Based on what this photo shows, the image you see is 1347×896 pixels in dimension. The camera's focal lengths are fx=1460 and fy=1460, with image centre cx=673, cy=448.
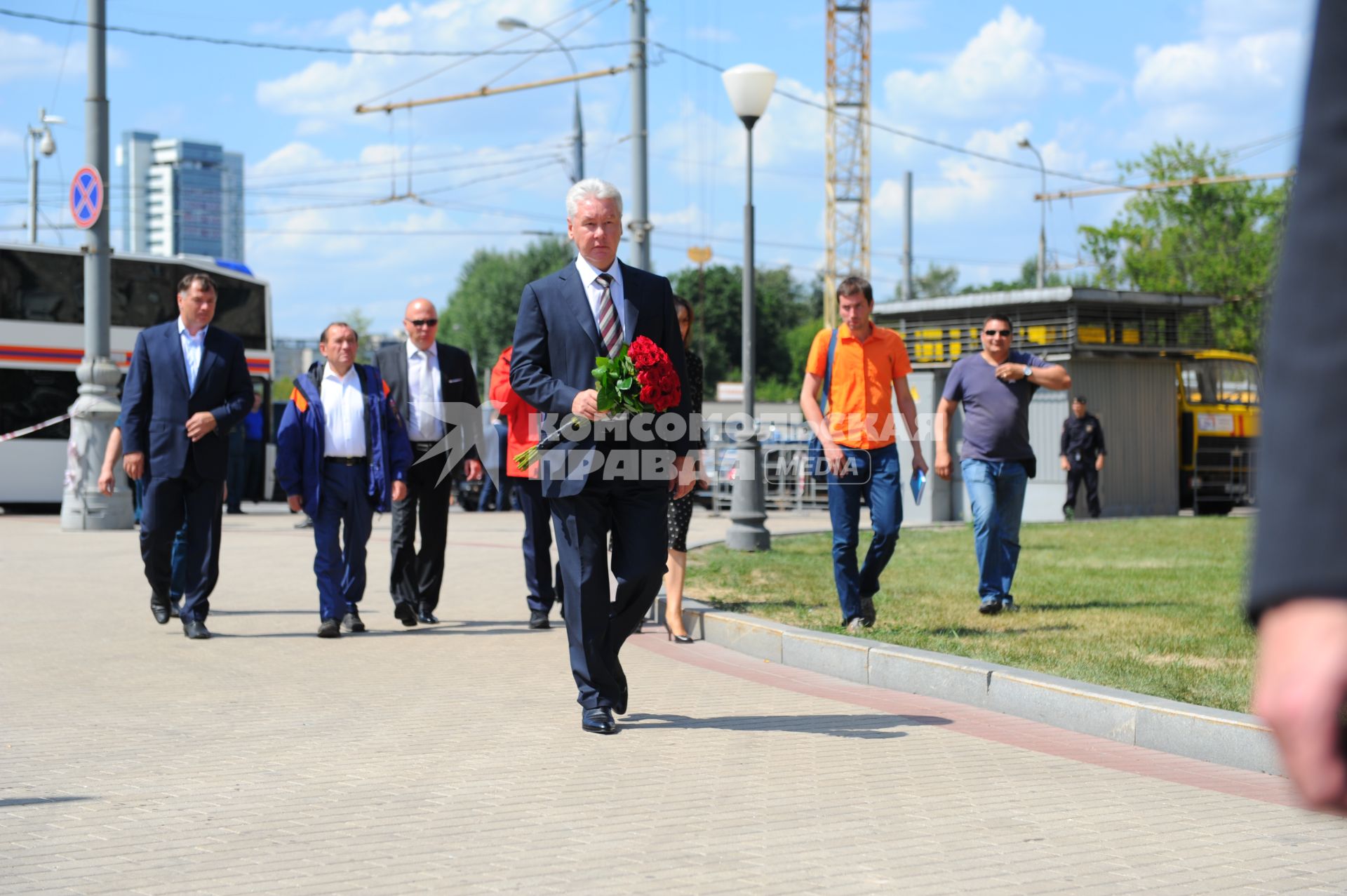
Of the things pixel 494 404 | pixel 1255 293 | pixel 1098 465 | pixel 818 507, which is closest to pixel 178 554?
pixel 494 404

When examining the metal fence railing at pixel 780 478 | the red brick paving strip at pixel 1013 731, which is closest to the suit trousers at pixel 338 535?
the red brick paving strip at pixel 1013 731

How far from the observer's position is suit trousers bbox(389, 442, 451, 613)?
→ 9500mm

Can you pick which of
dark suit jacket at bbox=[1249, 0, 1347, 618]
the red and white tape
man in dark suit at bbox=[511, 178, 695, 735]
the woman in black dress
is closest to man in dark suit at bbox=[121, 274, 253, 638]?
the woman in black dress

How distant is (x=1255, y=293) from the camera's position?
46344 millimetres

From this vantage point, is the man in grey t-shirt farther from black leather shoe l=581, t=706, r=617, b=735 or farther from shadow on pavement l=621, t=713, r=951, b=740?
black leather shoe l=581, t=706, r=617, b=735

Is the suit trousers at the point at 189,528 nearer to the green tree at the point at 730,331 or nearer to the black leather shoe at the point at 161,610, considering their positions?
the black leather shoe at the point at 161,610

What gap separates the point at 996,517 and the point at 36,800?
6.14 metres

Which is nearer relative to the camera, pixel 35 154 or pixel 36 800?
pixel 36 800

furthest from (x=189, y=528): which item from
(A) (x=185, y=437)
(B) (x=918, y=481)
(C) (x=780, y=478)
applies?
(C) (x=780, y=478)

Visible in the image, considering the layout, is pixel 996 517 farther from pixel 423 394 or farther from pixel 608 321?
pixel 608 321

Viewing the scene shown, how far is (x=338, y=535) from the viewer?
344 inches

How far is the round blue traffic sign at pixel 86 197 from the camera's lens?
54.0ft

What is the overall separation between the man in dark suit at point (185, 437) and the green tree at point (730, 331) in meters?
79.9

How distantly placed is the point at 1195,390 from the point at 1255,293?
24940 millimetres
